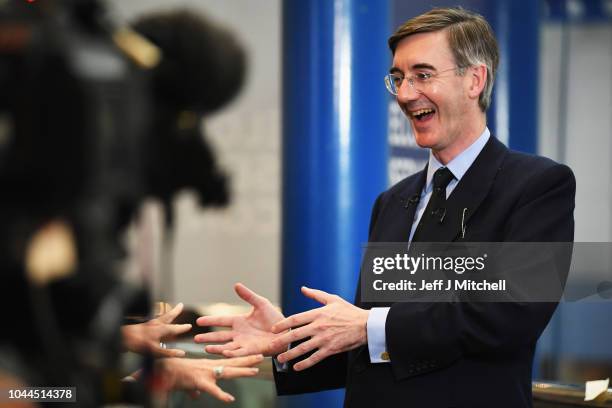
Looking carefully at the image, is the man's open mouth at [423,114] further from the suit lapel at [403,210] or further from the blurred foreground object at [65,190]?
the blurred foreground object at [65,190]

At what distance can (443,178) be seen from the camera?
1.79 metres

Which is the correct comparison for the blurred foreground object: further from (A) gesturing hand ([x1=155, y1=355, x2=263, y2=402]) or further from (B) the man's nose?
(B) the man's nose

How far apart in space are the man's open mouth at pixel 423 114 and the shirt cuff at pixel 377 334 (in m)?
0.45

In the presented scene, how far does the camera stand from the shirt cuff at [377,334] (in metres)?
1.63

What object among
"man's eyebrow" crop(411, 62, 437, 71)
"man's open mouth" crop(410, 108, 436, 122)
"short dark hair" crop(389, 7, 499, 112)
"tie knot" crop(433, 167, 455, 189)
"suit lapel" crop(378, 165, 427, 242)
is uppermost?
"short dark hair" crop(389, 7, 499, 112)

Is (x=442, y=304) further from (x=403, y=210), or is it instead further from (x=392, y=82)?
(x=392, y=82)

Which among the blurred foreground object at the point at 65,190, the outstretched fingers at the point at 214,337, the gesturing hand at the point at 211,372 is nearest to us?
the blurred foreground object at the point at 65,190

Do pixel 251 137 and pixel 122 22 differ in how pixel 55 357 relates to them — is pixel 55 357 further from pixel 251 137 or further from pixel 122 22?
pixel 251 137

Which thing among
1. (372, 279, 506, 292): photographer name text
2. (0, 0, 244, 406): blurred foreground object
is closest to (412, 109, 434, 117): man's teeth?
(372, 279, 506, 292): photographer name text

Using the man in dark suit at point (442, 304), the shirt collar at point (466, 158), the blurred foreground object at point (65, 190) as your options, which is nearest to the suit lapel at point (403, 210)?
the man in dark suit at point (442, 304)

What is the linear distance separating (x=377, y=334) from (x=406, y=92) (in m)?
0.54

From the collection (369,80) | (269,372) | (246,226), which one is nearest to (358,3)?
(369,80)

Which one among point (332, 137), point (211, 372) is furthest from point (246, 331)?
point (332, 137)

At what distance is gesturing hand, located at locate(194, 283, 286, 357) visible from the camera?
1723 millimetres
